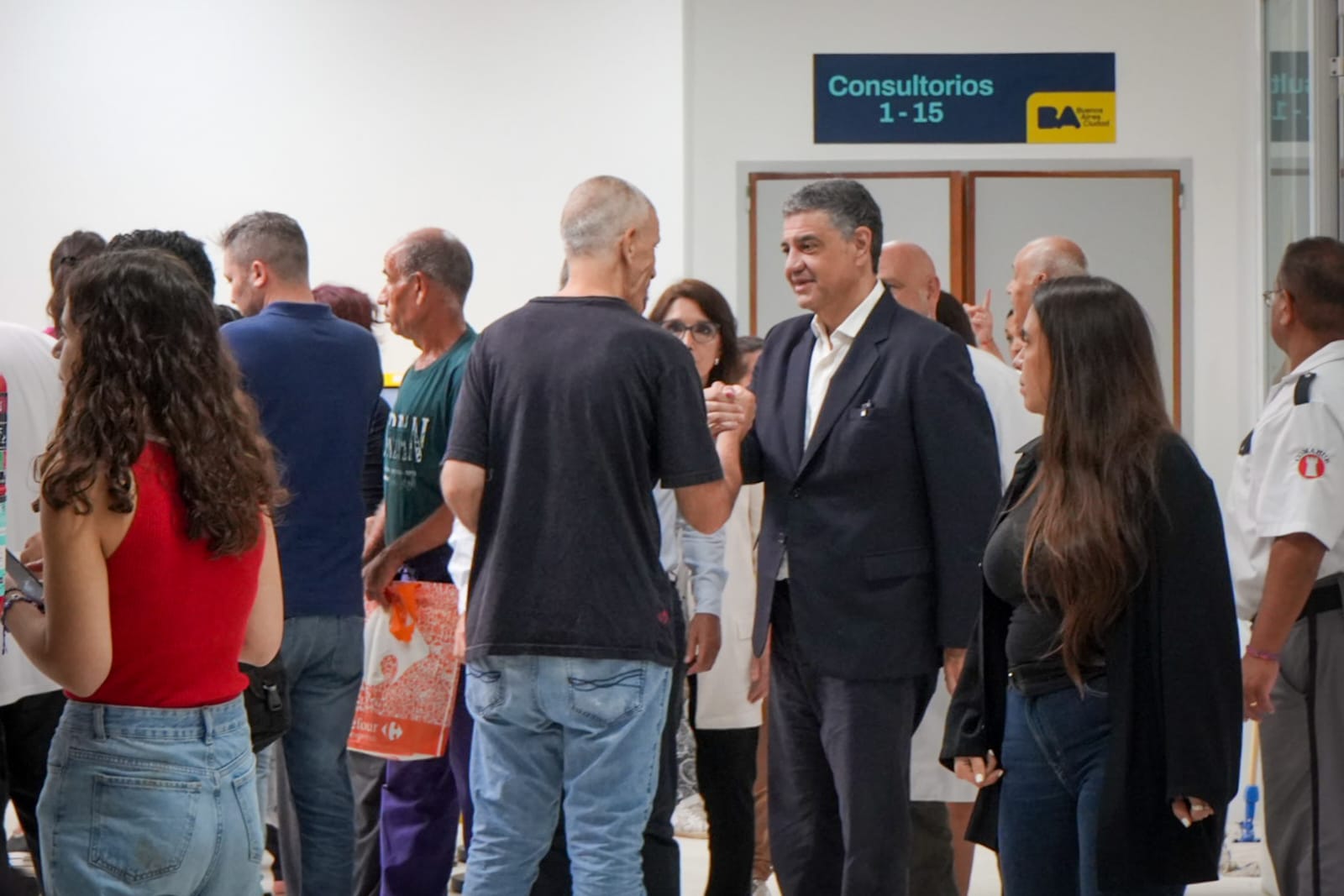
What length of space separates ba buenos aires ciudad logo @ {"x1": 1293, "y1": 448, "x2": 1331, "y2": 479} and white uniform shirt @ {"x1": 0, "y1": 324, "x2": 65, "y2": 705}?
2671mm

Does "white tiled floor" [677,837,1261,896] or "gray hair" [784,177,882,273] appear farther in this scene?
"white tiled floor" [677,837,1261,896]

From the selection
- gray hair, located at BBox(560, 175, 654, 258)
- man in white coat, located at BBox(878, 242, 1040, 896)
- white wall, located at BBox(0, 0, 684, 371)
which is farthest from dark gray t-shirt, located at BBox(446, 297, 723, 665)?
white wall, located at BBox(0, 0, 684, 371)

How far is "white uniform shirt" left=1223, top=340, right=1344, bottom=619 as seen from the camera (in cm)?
345

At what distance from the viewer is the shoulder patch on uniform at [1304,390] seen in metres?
3.56

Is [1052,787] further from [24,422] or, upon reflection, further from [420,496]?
[24,422]

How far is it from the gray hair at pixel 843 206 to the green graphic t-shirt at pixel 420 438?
91 cm

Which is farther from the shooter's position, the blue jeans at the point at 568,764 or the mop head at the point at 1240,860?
the mop head at the point at 1240,860

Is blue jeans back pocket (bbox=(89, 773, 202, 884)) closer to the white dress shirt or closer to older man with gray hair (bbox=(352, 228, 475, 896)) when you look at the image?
older man with gray hair (bbox=(352, 228, 475, 896))

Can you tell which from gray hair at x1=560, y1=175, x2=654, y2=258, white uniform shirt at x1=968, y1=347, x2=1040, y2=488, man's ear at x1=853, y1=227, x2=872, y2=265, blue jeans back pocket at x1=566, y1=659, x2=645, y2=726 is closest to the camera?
blue jeans back pocket at x1=566, y1=659, x2=645, y2=726

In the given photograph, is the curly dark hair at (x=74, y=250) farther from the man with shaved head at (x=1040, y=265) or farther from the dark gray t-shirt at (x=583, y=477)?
the man with shaved head at (x=1040, y=265)

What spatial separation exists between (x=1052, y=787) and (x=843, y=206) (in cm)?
138

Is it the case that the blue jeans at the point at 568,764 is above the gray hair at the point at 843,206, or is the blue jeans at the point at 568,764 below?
below

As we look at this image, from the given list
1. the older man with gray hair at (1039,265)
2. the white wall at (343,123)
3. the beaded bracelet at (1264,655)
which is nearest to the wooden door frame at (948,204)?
the white wall at (343,123)

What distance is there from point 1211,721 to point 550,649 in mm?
1110
